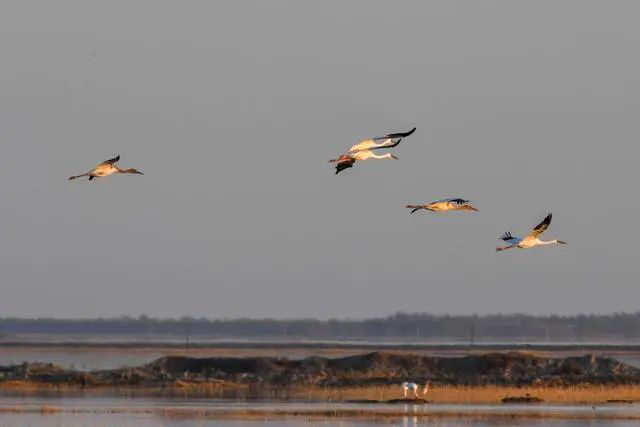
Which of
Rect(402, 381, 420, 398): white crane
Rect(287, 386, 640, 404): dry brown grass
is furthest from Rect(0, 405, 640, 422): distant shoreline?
Rect(402, 381, 420, 398): white crane

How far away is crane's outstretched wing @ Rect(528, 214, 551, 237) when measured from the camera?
4597 cm

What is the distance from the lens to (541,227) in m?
46.3

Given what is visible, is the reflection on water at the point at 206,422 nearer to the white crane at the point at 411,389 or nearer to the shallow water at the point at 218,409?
the shallow water at the point at 218,409

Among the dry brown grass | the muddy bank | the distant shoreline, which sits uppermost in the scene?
the muddy bank

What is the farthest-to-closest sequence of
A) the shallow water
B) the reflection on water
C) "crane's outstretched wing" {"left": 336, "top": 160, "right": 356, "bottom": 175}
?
the shallow water, the reflection on water, "crane's outstretched wing" {"left": 336, "top": 160, "right": 356, "bottom": 175}

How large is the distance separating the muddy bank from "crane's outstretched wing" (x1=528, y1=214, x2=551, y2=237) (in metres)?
16.3

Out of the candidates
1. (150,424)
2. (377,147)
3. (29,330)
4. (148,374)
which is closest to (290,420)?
(150,424)

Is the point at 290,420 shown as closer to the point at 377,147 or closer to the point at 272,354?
the point at 377,147

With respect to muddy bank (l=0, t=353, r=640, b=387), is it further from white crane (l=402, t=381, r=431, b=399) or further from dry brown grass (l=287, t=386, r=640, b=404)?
white crane (l=402, t=381, r=431, b=399)

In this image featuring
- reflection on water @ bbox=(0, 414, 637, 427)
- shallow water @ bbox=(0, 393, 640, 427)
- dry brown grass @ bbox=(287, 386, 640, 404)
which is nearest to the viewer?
reflection on water @ bbox=(0, 414, 637, 427)

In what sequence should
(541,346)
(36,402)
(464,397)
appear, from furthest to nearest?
(541,346), (464,397), (36,402)

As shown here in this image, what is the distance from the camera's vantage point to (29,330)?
425 feet

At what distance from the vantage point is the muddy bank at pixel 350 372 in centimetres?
6431

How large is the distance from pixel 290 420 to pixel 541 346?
151 feet
